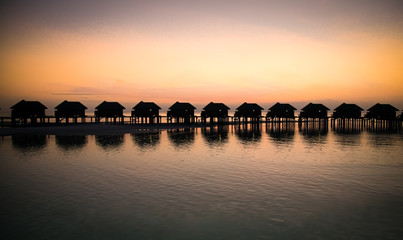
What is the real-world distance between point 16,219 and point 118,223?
290cm

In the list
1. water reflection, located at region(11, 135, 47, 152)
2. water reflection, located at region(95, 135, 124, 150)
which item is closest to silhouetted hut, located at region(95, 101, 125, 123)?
water reflection, located at region(11, 135, 47, 152)

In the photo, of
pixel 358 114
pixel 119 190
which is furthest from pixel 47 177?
pixel 358 114

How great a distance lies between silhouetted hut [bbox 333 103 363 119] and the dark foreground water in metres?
65.6

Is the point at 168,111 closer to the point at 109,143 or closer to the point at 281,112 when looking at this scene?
the point at 281,112

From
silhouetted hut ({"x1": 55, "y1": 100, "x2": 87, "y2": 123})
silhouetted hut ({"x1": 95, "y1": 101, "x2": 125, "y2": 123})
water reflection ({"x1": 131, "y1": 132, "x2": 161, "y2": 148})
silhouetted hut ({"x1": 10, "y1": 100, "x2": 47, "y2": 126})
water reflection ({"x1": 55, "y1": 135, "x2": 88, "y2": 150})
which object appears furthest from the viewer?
silhouetted hut ({"x1": 95, "y1": 101, "x2": 125, "y2": 123})

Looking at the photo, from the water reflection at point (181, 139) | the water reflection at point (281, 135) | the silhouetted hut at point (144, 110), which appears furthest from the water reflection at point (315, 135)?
the silhouetted hut at point (144, 110)

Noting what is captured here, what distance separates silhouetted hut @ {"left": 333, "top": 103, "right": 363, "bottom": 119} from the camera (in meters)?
74.2

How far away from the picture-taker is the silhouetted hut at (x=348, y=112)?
243ft

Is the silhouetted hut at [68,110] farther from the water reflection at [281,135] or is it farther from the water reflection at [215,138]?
the water reflection at [281,135]

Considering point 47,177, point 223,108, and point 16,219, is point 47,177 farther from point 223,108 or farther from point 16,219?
point 223,108

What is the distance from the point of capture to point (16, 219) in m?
7.05

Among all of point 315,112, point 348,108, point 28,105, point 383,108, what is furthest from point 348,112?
point 28,105

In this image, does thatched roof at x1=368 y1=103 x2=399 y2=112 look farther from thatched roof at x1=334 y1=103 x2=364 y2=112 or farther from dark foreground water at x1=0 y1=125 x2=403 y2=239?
dark foreground water at x1=0 y1=125 x2=403 y2=239

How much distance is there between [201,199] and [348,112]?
78495 millimetres
